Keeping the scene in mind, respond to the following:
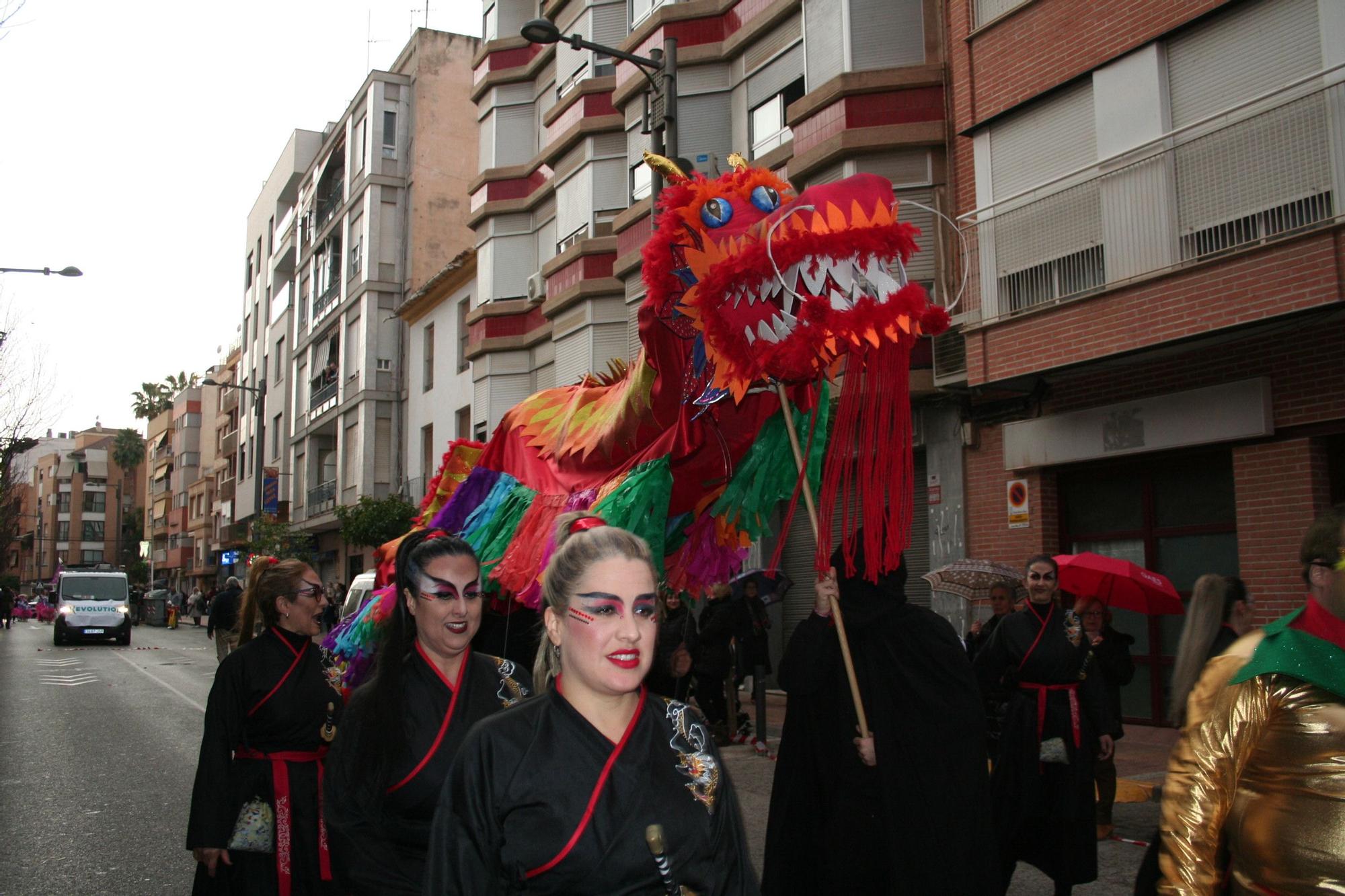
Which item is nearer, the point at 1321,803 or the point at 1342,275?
the point at 1321,803

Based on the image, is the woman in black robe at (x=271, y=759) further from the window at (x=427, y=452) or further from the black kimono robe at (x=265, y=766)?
the window at (x=427, y=452)

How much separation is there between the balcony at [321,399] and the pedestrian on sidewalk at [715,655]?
28.1m

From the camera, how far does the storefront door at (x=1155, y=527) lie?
10.8m

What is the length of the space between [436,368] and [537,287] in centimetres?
744

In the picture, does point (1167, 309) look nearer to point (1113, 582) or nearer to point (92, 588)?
point (1113, 582)

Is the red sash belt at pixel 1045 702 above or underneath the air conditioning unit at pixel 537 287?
underneath

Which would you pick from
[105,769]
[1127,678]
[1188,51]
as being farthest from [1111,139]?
[105,769]

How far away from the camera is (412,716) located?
3416 millimetres

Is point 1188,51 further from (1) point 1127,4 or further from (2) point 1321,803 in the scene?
(2) point 1321,803

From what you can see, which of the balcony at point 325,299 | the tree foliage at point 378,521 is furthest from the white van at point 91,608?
the balcony at point 325,299

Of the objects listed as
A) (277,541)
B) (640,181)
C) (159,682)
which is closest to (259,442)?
(277,541)

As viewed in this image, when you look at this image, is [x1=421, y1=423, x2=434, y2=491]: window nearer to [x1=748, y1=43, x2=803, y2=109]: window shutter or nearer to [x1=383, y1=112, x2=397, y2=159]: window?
[x1=383, y1=112, x2=397, y2=159]: window

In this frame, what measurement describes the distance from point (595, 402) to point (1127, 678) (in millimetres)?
4613

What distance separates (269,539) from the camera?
34.4 metres
